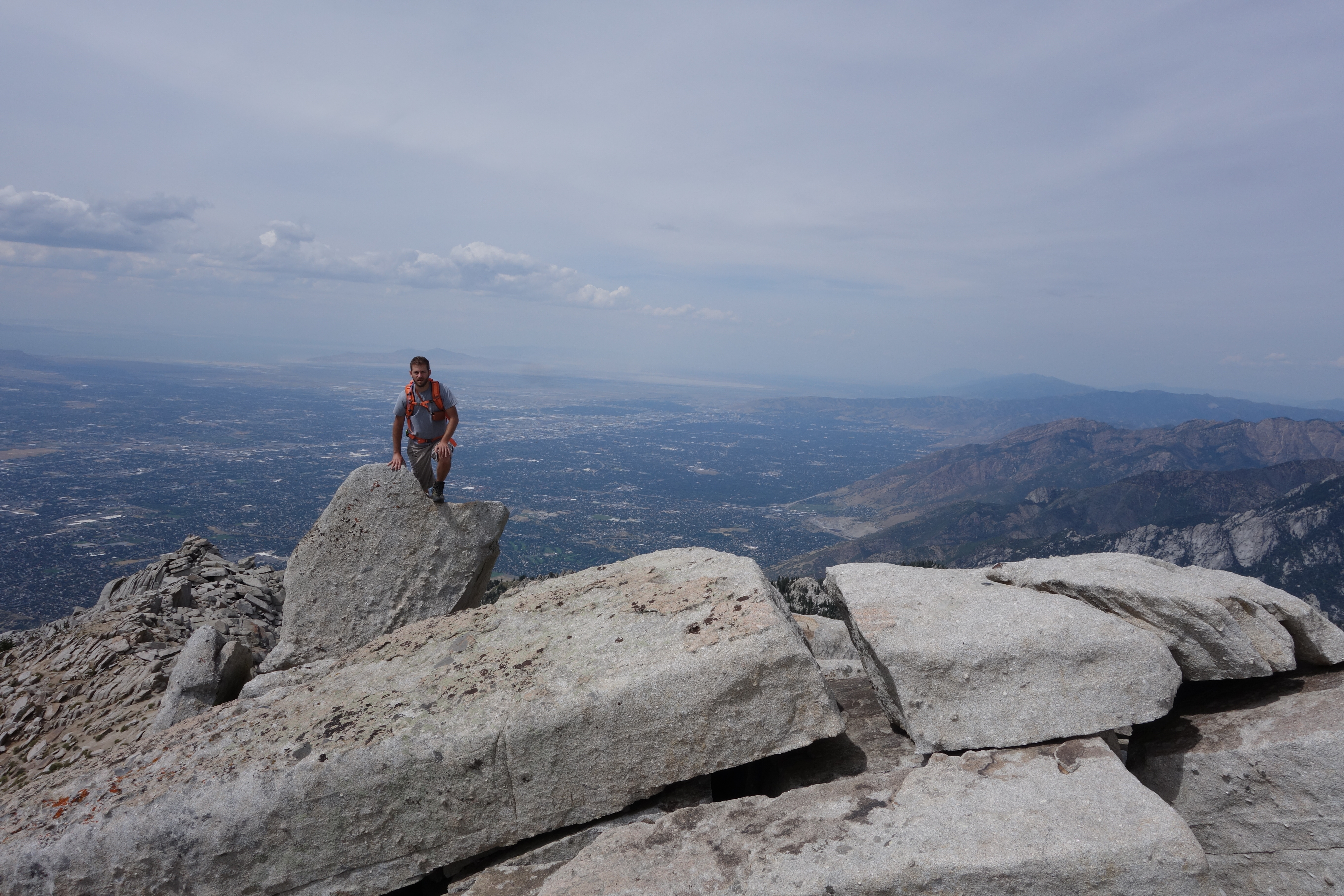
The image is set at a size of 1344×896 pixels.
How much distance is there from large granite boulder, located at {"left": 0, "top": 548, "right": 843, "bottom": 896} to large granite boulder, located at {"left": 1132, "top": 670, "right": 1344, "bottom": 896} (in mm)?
4372

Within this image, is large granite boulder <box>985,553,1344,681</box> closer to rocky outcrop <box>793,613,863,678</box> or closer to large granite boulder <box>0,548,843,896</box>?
rocky outcrop <box>793,613,863,678</box>

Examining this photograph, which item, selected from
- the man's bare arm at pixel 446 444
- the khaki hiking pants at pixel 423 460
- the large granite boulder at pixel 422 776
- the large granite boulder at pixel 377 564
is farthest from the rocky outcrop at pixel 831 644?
the khaki hiking pants at pixel 423 460

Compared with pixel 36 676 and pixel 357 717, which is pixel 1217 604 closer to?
pixel 357 717

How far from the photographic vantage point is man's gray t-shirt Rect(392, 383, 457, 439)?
11672mm

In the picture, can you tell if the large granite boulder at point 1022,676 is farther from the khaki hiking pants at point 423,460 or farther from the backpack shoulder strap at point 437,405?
the khaki hiking pants at point 423,460

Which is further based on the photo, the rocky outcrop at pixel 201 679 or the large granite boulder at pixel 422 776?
the rocky outcrop at pixel 201 679

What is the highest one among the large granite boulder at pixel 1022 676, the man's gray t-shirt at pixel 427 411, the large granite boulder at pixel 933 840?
the man's gray t-shirt at pixel 427 411

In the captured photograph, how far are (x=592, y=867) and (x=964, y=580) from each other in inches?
259

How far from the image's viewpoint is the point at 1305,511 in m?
127

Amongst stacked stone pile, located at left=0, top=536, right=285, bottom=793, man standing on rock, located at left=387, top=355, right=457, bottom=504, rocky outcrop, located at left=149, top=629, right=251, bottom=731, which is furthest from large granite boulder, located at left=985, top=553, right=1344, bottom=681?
stacked stone pile, located at left=0, top=536, right=285, bottom=793

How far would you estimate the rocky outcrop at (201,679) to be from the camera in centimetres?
974

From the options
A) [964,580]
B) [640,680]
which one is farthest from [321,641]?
[964,580]

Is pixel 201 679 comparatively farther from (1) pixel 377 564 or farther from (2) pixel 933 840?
(2) pixel 933 840

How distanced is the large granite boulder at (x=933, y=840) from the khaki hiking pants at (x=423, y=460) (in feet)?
24.7
